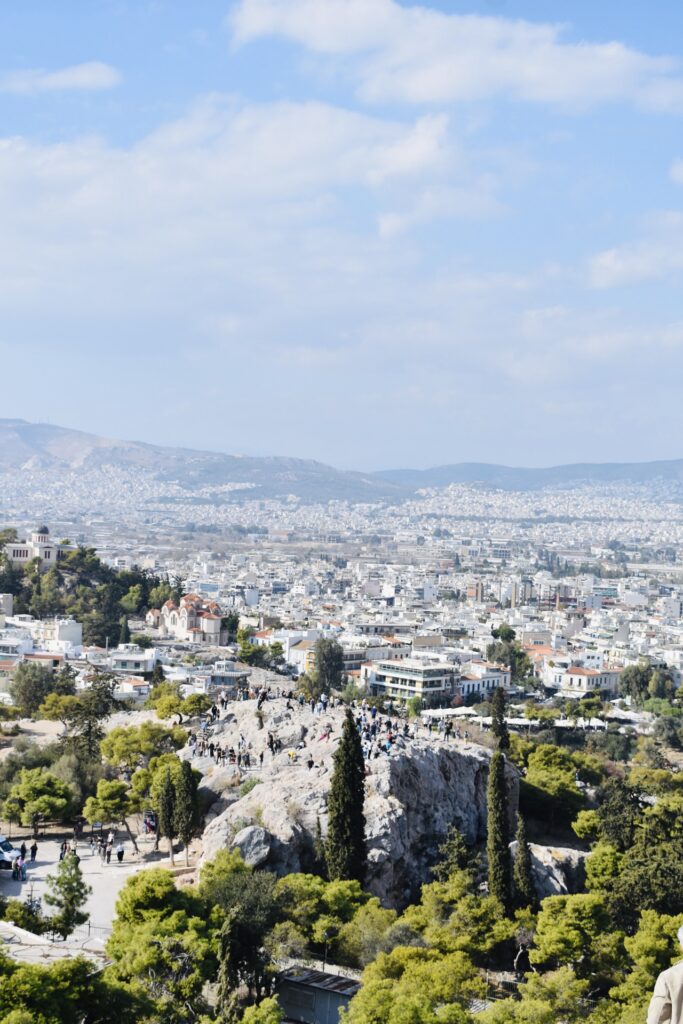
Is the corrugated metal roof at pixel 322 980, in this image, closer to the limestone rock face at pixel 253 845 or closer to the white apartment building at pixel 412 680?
the limestone rock face at pixel 253 845

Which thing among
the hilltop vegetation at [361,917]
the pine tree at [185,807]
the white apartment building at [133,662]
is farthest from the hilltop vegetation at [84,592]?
the pine tree at [185,807]

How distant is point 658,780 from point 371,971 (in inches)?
655

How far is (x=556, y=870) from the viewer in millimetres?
19391

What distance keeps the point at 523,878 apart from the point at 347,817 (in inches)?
122

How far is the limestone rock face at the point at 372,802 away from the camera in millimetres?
17156

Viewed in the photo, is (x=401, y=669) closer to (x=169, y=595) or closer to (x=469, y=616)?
(x=169, y=595)

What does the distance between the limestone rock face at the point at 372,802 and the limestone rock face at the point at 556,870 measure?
1264mm

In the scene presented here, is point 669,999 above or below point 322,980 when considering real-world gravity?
above

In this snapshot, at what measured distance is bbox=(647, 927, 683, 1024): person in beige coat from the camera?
4.02 meters

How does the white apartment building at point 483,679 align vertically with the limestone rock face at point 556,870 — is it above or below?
below

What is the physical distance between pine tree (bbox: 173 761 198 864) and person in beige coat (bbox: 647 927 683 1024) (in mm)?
14279

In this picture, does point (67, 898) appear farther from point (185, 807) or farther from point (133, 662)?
point (133, 662)

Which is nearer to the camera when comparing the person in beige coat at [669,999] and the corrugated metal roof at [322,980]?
the person in beige coat at [669,999]

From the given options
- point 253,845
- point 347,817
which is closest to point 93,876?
point 253,845
